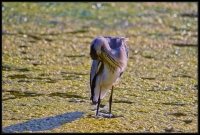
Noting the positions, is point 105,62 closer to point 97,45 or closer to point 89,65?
point 97,45

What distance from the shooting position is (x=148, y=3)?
981 cm

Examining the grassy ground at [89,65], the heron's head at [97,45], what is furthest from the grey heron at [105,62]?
the grassy ground at [89,65]

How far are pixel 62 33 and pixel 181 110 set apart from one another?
3.21 m

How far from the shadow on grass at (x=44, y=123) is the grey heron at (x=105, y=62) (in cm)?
22

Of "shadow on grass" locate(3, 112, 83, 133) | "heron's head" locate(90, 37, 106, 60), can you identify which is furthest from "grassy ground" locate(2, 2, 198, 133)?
"heron's head" locate(90, 37, 106, 60)

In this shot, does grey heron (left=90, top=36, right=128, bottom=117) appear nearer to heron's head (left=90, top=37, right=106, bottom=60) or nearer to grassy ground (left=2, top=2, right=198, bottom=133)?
heron's head (left=90, top=37, right=106, bottom=60)

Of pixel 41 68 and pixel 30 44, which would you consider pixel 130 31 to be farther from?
pixel 41 68

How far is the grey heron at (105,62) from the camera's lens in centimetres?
430

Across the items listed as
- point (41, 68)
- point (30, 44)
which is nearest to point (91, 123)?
point (41, 68)

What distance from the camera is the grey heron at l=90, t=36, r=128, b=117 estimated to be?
169 inches

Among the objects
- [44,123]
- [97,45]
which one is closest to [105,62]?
[97,45]

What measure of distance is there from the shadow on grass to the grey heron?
0.72 feet

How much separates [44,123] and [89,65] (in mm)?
1942

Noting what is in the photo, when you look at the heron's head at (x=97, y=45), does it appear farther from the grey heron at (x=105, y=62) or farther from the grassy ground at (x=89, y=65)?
the grassy ground at (x=89, y=65)
